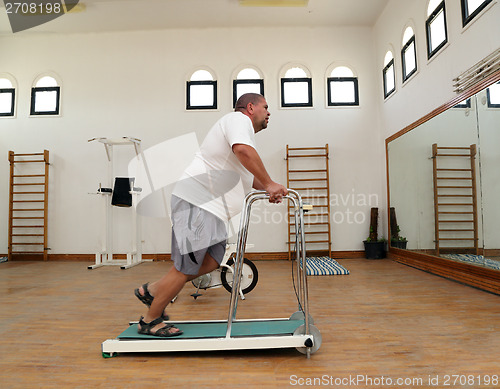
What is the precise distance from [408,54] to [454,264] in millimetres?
3083

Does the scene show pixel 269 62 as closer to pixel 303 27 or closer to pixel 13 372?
pixel 303 27

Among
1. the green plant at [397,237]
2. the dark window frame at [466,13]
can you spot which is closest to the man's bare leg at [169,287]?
the dark window frame at [466,13]

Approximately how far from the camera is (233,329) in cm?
206

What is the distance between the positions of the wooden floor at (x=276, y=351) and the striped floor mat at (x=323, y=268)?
1.55ft

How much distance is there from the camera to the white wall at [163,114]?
627 cm

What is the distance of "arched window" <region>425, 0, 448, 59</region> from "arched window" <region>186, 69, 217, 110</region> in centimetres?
339

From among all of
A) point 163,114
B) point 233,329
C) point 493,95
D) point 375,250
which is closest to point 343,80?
point 375,250

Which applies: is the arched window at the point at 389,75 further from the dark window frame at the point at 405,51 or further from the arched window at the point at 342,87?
the arched window at the point at 342,87

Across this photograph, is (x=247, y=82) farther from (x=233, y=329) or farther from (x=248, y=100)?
(x=233, y=329)

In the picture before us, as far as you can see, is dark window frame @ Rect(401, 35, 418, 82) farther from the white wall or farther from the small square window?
the small square window

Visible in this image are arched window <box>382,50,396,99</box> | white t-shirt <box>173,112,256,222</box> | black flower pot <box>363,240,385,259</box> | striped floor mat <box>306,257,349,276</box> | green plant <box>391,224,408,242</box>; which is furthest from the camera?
black flower pot <box>363,240,385,259</box>

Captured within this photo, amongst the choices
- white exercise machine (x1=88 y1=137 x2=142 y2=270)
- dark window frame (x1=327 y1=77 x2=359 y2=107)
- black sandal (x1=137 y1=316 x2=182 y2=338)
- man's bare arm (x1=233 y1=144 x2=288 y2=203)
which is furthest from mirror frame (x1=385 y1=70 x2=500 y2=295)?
white exercise machine (x1=88 y1=137 x2=142 y2=270)

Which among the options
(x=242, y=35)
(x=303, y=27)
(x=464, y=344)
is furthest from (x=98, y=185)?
(x=464, y=344)

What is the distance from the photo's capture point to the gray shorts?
6.06 feet
